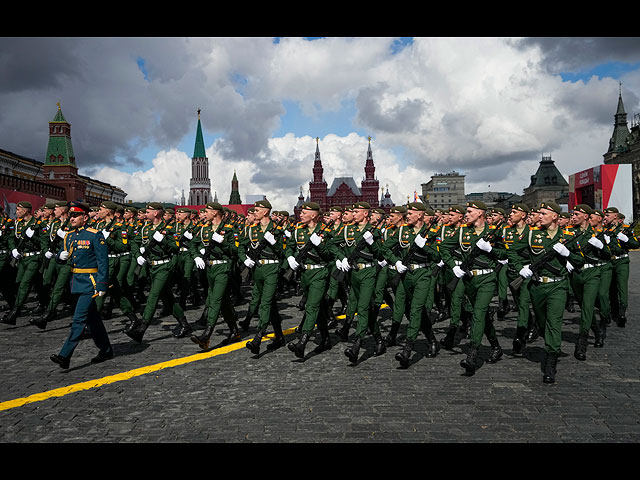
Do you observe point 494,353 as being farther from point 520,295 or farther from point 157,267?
point 157,267

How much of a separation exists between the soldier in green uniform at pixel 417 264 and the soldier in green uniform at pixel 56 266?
583 cm

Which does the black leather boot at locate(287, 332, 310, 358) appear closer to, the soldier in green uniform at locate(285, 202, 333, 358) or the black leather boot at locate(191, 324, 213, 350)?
the soldier in green uniform at locate(285, 202, 333, 358)

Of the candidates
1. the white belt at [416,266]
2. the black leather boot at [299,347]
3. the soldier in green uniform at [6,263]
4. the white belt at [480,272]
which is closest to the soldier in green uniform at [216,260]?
the black leather boot at [299,347]

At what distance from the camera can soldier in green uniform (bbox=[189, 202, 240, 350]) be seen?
7832 millimetres

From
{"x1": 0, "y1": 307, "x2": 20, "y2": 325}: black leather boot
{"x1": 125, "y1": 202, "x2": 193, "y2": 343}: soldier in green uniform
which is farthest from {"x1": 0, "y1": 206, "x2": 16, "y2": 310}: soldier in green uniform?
{"x1": 125, "y1": 202, "x2": 193, "y2": 343}: soldier in green uniform

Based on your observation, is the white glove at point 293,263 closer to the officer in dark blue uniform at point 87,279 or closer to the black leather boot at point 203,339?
the black leather boot at point 203,339

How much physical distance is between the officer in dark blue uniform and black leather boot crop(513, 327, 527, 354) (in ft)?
19.2

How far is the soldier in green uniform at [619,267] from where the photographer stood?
9.47 m

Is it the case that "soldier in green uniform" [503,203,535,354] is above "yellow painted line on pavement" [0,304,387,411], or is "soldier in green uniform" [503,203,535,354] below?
above

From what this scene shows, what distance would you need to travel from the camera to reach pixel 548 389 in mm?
5742
